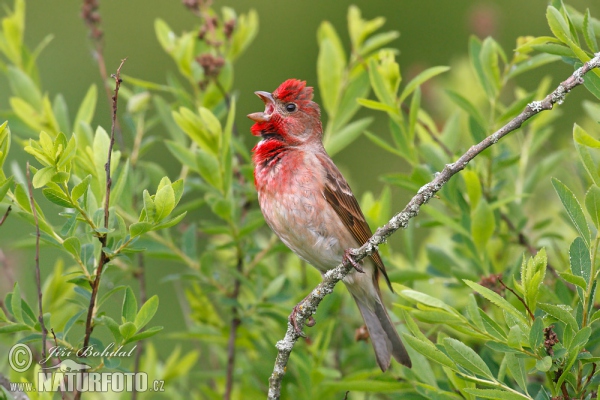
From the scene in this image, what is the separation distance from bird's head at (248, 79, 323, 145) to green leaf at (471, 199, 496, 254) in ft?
4.32

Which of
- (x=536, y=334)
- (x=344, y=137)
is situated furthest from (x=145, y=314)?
(x=344, y=137)

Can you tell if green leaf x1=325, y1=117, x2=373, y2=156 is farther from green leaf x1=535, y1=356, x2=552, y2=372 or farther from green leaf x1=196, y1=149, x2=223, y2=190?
green leaf x1=535, y1=356, x2=552, y2=372

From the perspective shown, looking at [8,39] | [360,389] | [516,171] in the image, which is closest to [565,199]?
[360,389]

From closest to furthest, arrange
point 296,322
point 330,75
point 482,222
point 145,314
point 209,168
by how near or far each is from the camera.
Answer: point 145,314 < point 296,322 < point 482,222 < point 209,168 < point 330,75

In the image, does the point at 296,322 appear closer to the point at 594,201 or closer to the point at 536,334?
the point at 536,334

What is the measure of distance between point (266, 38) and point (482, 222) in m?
8.51

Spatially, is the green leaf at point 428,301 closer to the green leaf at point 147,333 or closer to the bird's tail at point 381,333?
the bird's tail at point 381,333

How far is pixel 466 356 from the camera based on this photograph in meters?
2.72

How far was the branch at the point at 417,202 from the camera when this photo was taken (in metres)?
2.62

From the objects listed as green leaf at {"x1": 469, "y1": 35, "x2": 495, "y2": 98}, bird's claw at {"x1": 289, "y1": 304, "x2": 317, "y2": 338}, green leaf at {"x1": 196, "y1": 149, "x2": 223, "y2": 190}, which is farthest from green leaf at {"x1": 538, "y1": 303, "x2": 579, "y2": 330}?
green leaf at {"x1": 196, "y1": 149, "x2": 223, "y2": 190}

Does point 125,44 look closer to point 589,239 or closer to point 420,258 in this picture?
point 420,258

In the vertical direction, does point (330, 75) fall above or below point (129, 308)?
above

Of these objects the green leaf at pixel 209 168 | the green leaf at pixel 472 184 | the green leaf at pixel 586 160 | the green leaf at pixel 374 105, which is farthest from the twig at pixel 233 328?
the green leaf at pixel 586 160

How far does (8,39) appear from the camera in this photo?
4.36m
